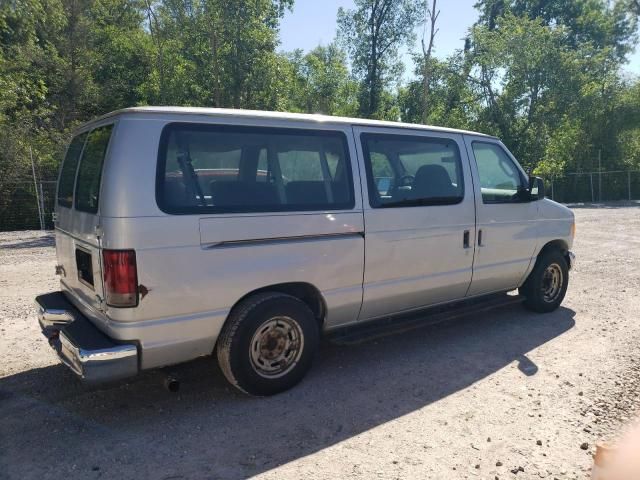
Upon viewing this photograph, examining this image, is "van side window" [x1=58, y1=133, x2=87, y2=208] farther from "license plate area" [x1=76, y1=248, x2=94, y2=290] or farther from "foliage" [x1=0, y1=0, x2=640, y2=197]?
"foliage" [x1=0, y1=0, x2=640, y2=197]

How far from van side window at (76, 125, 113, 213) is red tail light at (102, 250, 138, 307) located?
427mm

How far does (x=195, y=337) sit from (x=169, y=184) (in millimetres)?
1084

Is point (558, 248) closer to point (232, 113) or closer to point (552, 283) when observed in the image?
point (552, 283)

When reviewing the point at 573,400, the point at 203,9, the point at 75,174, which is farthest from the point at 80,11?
the point at 573,400

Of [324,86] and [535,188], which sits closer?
[535,188]

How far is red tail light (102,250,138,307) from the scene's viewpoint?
3010mm

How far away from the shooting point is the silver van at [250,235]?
3.09m

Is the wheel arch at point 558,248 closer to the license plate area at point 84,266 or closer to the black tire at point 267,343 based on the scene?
the black tire at point 267,343

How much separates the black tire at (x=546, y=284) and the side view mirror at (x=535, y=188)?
0.82 meters

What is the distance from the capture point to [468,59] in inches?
1046

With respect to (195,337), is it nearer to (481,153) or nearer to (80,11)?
(481,153)

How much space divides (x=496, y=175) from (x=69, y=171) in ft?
14.2

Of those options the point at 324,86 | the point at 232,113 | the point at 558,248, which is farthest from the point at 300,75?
the point at 232,113

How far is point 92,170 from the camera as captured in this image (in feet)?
11.6
